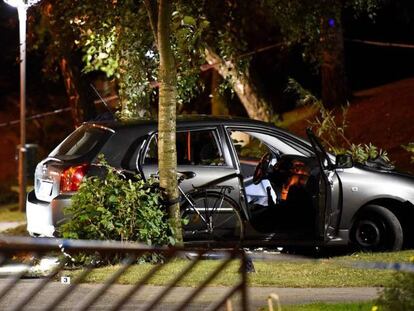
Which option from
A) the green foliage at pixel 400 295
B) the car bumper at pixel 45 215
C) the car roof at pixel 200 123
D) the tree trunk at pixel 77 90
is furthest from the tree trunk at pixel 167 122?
the tree trunk at pixel 77 90

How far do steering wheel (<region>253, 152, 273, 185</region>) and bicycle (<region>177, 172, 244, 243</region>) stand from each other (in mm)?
555

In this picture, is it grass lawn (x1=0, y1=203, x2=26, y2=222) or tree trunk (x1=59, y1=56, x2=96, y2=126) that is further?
tree trunk (x1=59, y1=56, x2=96, y2=126)

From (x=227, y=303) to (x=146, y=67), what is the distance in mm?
6873

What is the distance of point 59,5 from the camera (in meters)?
12.8

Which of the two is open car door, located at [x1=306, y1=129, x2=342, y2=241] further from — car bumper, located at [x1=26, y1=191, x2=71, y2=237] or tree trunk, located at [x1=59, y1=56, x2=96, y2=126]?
tree trunk, located at [x1=59, y1=56, x2=96, y2=126]

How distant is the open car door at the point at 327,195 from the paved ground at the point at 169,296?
153cm

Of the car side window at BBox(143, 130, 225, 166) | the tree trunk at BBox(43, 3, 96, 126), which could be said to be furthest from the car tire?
the tree trunk at BBox(43, 3, 96, 126)

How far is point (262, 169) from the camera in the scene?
413 inches

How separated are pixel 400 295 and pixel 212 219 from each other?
4.19 meters

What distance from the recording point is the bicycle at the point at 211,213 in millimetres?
9875

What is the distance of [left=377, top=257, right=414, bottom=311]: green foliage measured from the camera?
19.0 feet

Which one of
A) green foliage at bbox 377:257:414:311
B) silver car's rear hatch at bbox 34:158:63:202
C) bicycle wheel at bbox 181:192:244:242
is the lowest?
green foliage at bbox 377:257:414:311

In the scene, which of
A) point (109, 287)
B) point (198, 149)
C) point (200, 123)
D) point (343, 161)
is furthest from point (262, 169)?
point (109, 287)

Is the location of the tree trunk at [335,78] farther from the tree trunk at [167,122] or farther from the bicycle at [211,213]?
the tree trunk at [167,122]
